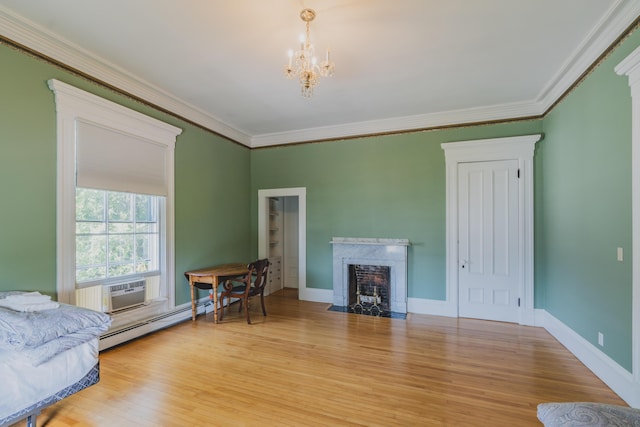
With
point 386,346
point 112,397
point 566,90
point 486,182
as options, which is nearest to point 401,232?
point 486,182

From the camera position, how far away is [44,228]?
105 inches

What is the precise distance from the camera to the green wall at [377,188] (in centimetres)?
451

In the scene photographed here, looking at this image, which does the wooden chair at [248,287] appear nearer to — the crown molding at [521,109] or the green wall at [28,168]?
the green wall at [28,168]

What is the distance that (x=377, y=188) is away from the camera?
4875 mm

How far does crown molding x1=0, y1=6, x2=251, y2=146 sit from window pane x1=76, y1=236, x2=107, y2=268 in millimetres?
1709

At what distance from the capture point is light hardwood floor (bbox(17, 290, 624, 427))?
84.1 inches

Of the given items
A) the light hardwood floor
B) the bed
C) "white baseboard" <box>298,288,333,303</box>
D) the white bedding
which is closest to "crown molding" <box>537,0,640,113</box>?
the light hardwood floor

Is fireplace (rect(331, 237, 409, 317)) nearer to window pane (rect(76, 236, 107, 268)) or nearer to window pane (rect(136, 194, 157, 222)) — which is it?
window pane (rect(136, 194, 157, 222))

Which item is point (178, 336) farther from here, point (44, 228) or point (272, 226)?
point (272, 226)

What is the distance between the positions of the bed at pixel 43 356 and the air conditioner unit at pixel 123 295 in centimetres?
108

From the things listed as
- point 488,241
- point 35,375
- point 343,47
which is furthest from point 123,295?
point 488,241

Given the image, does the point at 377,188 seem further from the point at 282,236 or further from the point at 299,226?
the point at 282,236

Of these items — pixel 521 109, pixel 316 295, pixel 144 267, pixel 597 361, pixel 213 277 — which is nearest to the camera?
pixel 597 361

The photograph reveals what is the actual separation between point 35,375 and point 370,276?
4041 millimetres
